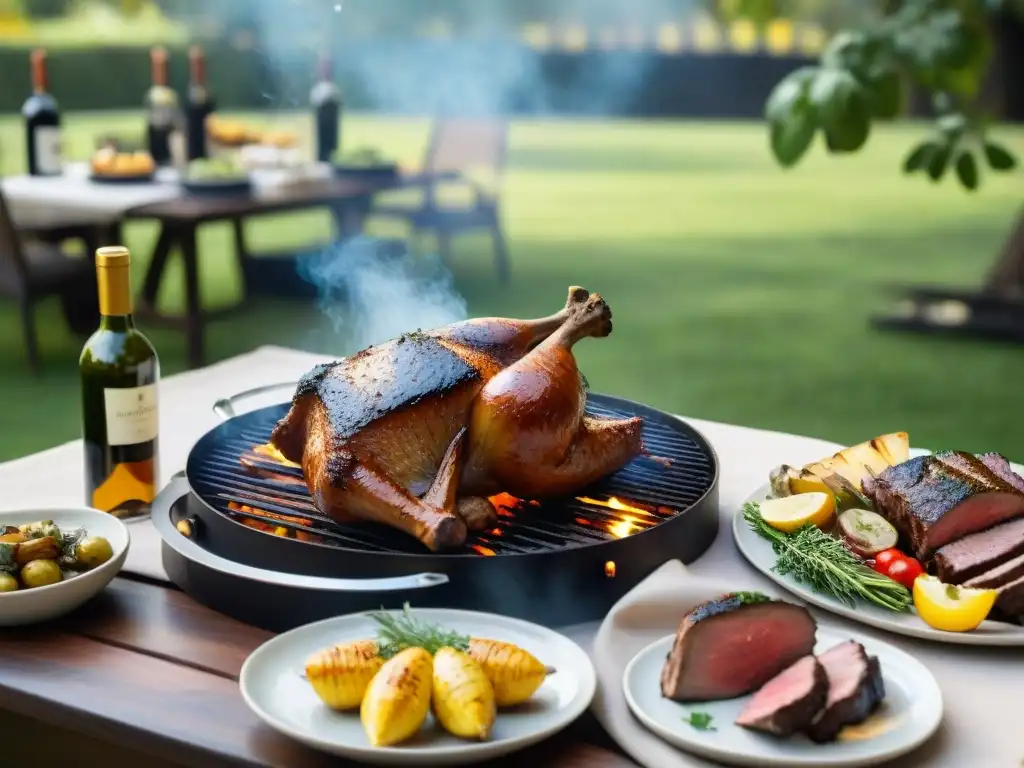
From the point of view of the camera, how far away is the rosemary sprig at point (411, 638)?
167 centimetres

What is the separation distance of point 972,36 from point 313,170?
14.2ft

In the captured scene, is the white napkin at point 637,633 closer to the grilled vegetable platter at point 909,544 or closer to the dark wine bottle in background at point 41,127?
the grilled vegetable platter at point 909,544

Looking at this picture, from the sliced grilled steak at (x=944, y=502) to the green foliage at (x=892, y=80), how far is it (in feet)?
5.20

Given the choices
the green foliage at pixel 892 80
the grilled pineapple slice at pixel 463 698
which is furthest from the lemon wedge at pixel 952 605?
the green foliage at pixel 892 80

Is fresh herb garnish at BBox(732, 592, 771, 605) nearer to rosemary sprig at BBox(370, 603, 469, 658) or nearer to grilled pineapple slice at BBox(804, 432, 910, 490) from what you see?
rosemary sprig at BBox(370, 603, 469, 658)

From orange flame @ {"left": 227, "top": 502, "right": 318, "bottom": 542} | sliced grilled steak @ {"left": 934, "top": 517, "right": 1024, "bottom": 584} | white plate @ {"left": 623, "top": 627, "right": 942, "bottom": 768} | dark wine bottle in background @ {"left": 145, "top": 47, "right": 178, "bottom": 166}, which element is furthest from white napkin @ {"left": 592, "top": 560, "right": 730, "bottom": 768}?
dark wine bottle in background @ {"left": 145, "top": 47, "right": 178, "bottom": 166}

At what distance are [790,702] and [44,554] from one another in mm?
1224

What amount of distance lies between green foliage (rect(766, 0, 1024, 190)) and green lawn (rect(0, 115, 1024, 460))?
57.6 inches

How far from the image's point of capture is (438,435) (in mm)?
2172

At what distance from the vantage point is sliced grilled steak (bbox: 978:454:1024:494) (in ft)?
7.14

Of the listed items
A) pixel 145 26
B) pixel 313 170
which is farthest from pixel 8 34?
pixel 313 170

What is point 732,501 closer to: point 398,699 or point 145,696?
point 398,699

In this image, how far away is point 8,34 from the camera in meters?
21.9

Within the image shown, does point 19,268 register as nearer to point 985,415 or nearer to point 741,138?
point 985,415
